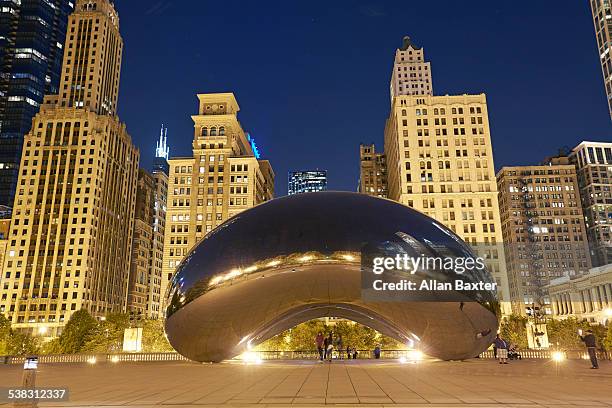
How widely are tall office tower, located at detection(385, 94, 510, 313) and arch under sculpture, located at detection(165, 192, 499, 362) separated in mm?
87143

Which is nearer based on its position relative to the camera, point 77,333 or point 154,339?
point 154,339

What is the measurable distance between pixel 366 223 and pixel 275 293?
9.74 ft

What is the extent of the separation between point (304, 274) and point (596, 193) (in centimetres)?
17697

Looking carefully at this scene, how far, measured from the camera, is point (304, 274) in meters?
11.9

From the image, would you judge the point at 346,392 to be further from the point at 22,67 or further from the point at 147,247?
the point at 22,67

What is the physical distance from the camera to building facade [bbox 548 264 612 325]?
93.4 metres

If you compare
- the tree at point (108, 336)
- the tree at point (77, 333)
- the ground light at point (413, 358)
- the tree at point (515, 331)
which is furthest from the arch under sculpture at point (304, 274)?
the tree at point (77, 333)

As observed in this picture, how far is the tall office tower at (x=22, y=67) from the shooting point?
6275 inches

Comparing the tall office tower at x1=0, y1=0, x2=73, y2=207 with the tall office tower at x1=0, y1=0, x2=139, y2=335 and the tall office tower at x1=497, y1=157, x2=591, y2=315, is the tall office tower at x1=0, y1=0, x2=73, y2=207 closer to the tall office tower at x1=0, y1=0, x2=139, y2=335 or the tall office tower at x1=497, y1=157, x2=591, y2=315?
the tall office tower at x1=0, y1=0, x2=139, y2=335

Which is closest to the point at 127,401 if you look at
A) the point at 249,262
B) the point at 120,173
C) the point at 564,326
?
the point at 249,262

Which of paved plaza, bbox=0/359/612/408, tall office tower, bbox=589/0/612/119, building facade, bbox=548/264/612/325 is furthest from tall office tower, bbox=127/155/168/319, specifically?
paved plaza, bbox=0/359/612/408

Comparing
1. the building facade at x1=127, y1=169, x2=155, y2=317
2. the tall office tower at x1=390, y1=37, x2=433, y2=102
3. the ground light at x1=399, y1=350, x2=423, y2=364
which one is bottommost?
the ground light at x1=399, y1=350, x2=423, y2=364

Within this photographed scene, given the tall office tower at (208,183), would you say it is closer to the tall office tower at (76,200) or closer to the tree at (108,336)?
the tall office tower at (76,200)

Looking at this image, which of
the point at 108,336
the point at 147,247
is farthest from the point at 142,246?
the point at 108,336
